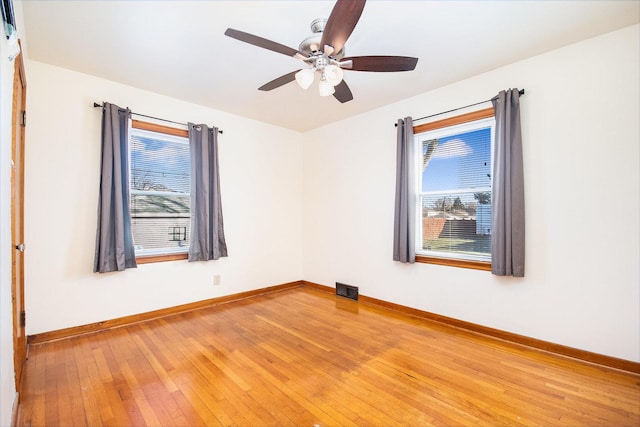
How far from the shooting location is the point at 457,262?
3.17 metres

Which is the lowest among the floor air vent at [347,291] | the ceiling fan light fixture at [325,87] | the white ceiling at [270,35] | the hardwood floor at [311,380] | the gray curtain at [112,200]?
the hardwood floor at [311,380]

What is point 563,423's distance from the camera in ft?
5.55

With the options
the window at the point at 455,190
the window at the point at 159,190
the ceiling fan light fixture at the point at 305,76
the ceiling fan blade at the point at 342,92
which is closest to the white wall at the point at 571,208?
the window at the point at 455,190

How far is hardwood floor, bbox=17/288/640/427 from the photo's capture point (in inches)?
68.7

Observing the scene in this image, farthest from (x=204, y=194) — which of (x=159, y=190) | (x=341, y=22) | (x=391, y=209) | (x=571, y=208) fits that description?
(x=571, y=208)

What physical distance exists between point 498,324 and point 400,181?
1.80 metres

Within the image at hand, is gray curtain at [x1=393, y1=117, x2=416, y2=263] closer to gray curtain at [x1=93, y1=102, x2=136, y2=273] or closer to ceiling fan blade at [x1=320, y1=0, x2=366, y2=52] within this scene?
ceiling fan blade at [x1=320, y1=0, x2=366, y2=52]

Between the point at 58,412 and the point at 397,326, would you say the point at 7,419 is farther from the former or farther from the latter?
the point at 397,326

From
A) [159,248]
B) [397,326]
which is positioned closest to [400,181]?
[397,326]

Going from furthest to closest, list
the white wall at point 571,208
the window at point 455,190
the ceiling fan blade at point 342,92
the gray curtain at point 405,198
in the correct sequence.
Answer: the gray curtain at point 405,198 → the window at point 455,190 → the ceiling fan blade at point 342,92 → the white wall at point 571,208

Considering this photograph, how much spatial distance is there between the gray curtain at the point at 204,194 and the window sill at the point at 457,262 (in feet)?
8.52

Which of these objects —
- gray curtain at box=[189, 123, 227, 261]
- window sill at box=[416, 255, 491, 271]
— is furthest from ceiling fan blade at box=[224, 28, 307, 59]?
window sill at box=[416, 255, 491, 271]

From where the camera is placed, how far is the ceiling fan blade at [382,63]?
201cm

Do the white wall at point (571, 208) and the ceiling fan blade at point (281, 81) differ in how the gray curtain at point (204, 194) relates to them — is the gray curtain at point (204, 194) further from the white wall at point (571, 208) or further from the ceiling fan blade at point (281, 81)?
the white wall at point (571, 208)
